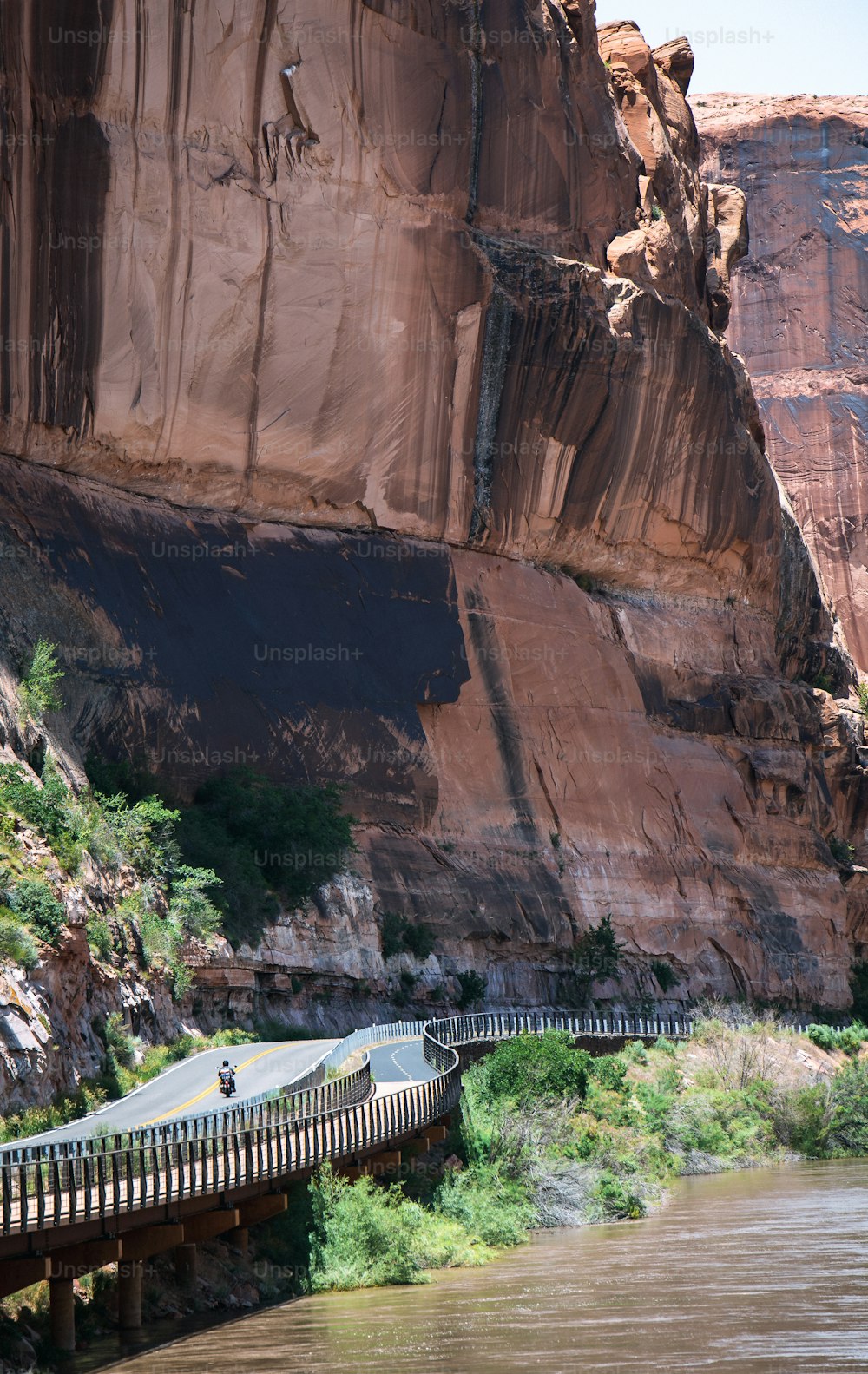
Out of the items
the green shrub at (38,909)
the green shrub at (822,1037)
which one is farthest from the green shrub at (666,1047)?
the green shrub at (38,909)

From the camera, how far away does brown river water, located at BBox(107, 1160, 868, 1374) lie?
64.9ft

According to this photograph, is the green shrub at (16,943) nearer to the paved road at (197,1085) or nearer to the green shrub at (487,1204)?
the paved road at (197,1085)

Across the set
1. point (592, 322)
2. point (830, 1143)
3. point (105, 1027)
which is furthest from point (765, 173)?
point (105, 1027)

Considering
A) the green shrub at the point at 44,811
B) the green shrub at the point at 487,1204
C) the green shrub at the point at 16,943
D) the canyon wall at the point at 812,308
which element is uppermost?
the canyon wall at the point at 812,308

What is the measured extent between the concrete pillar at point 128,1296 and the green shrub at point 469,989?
2968 cm

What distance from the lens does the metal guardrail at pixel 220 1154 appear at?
64.6 ft

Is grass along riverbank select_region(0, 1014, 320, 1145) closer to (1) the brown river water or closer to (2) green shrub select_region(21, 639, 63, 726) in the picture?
(1) the brown river water

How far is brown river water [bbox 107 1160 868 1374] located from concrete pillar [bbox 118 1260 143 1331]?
0.94 metres

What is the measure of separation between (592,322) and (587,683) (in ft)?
41.7

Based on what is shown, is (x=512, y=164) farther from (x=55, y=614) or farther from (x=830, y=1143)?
(x=830, y=1143)

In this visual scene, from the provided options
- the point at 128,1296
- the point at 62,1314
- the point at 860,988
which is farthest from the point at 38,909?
the point at 860,988

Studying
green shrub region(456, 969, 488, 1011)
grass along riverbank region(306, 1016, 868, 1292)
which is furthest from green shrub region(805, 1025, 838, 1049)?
green shrub region(456, 969, 488, 1011)

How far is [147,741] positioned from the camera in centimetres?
4669

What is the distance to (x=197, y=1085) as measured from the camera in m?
31.2
